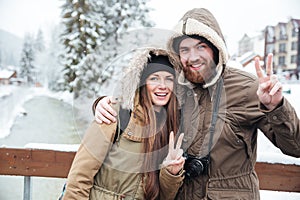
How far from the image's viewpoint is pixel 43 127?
13656 mm

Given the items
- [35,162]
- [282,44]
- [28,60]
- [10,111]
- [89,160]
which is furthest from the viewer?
[28,60]

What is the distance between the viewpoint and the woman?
1.48m

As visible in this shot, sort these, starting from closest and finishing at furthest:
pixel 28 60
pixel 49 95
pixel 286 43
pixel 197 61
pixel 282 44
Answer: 1. pixel 197 61
2. pixel 286 43
3. pixel 282 44
4. pixel 49 95
5. pixel 28 60

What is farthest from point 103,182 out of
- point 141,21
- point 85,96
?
point 141,21

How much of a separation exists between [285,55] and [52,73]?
14.6 metres

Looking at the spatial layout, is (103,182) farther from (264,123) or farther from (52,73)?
(52,73)

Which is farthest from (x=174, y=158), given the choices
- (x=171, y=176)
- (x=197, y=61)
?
(x=197, y=61)

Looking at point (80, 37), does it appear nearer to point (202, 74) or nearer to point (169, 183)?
point (202, 74)

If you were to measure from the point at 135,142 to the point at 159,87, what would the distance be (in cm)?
27

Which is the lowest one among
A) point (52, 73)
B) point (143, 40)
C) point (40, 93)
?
point (40, 93)

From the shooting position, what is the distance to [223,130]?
1.53m

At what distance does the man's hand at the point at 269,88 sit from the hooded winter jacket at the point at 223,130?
0.12m

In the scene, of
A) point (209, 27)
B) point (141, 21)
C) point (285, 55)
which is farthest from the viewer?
point (285, 55)

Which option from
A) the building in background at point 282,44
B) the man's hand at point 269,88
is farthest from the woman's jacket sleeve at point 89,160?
the building in background at point 282,44
